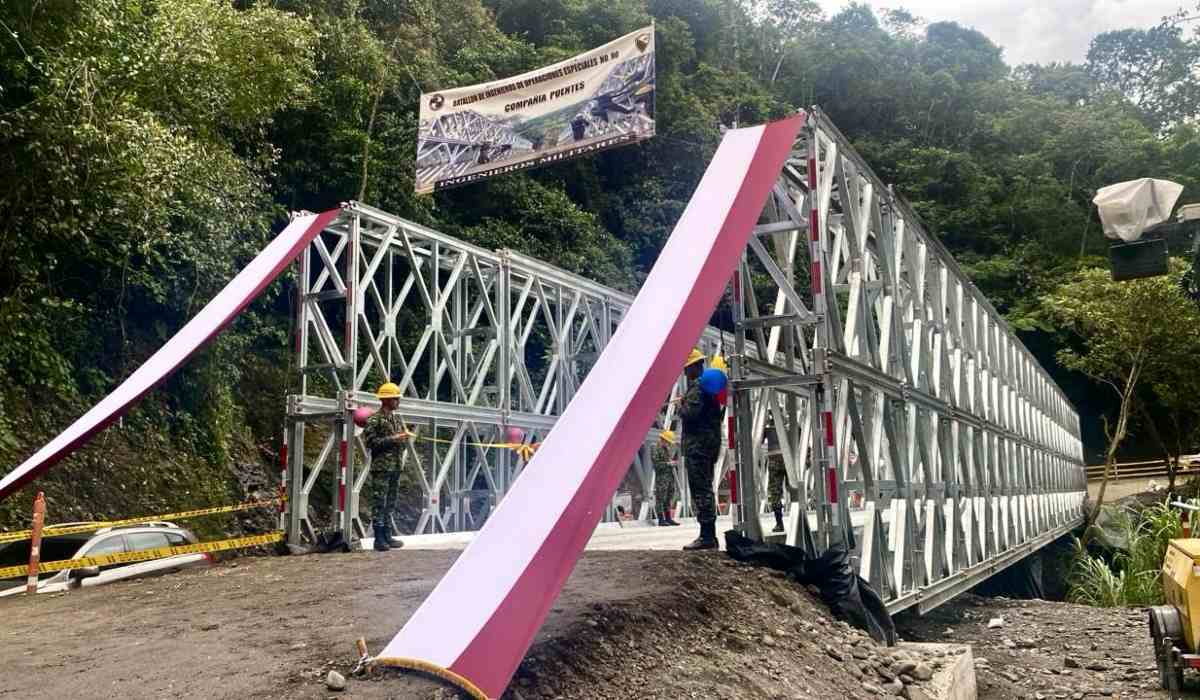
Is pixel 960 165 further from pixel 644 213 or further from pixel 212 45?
pixel 212 45

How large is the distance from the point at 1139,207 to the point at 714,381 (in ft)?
10.6

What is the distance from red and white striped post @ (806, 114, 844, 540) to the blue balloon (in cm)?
90

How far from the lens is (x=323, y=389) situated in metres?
19.9

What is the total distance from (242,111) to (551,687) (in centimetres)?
→ 1497

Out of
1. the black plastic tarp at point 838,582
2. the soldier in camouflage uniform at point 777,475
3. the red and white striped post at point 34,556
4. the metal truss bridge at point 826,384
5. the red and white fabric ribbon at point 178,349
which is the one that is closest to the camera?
the black plastic tarp at point 838,582

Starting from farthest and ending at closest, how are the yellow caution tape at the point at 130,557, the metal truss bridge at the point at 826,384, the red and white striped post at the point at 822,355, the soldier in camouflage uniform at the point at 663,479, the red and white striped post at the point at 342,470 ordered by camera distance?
1. the soldier in camouflage uniform at the point at 663,479
2. the red and white striped post at the point at 342,470
3. the yellow caution tape at the point at 130,557
4. the metal truss bridge at the point at 826,384
5. the red and white striped post at the point at 822,355

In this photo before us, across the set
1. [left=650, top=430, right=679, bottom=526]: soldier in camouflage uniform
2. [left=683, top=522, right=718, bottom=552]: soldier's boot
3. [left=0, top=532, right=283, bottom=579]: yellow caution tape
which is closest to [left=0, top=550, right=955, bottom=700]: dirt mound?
[left=683, top=522, right=718, bottom=552]: soldier's boot

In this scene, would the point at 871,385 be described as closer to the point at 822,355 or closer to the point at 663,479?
the point at 822,355

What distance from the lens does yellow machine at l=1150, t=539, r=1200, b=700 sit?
652 cm

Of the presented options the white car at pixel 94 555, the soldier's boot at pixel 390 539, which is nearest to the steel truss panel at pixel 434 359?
the soldier's boot at pixel 390 539

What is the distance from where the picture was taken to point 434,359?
43.3 feet

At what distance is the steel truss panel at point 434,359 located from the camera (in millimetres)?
9805

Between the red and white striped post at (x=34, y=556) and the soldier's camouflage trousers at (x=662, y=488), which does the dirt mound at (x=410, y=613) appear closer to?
the red and white striped post at (x=34, y=556)

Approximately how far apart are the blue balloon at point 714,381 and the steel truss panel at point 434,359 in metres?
4.23
